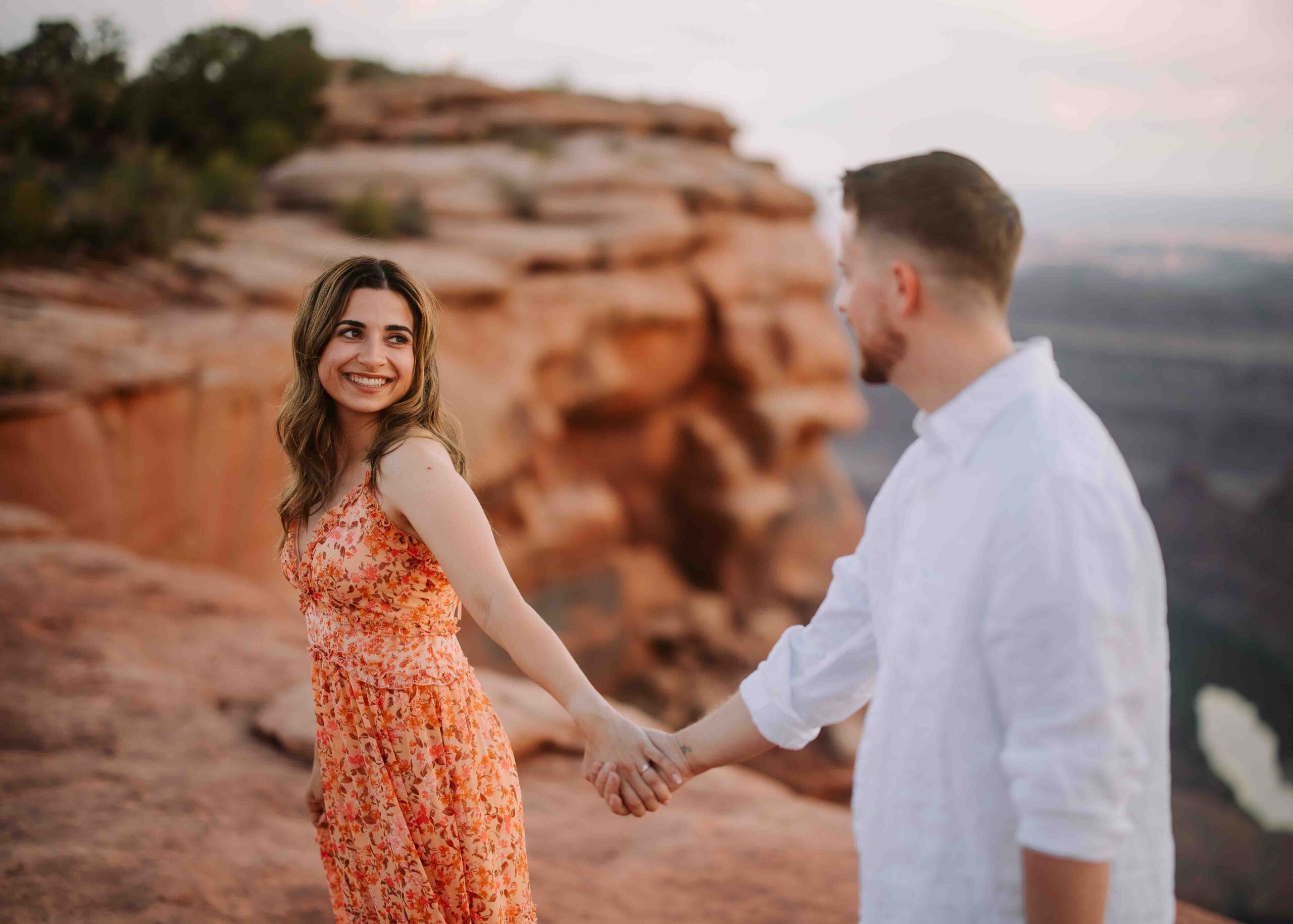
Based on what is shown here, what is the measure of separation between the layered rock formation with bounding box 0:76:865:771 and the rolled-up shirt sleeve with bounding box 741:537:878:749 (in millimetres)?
5446

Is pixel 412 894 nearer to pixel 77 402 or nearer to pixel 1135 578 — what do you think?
pixel 1135 578

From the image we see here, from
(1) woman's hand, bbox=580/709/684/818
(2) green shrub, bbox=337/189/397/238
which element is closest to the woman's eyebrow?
(1) woman's hand, bbox=580/709/684/818

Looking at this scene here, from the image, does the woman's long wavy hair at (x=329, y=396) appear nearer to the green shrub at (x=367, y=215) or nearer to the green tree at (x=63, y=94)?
the green shrub at (x=367, y=215)

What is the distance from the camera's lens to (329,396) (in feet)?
6.56

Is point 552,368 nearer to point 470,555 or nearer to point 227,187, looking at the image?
point 227,187

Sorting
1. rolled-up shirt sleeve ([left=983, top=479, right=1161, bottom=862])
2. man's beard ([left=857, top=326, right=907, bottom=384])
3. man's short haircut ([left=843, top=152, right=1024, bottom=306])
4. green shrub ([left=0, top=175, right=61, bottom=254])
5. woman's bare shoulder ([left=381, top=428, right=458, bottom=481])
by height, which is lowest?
rolled-up shirt sleeve ([left=983, top=479, right=1161, bottom=862])

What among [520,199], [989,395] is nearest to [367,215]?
[520,199]

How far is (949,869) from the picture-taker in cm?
126

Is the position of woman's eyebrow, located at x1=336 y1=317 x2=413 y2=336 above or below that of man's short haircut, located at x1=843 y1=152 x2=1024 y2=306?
below

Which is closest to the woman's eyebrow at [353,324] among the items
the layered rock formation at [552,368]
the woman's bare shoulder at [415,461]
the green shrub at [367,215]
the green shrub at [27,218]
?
the woman's bare shoulder at [415,461]

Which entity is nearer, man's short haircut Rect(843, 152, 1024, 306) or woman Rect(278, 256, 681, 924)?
man's short haircut Rect(843, 152, 1024, 306)

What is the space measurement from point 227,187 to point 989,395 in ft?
35.9

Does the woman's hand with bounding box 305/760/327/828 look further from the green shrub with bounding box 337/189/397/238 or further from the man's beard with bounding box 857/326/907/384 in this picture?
the green shrub with bounding box 337/189/397/238

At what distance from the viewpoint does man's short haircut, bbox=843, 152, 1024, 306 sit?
1.31 metres
